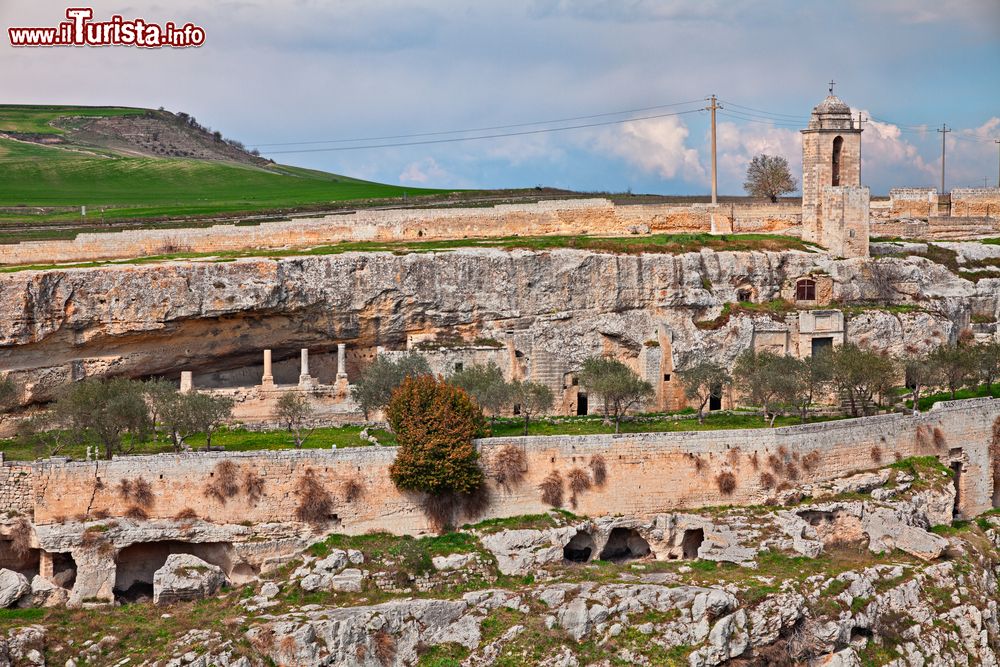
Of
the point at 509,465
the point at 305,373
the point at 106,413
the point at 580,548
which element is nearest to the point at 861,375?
the point at 580,548

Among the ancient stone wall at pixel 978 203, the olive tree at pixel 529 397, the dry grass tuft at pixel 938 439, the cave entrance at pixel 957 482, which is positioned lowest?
the cave entrance at pixel 957 482

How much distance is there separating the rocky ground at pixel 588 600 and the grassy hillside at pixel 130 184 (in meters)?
35.8

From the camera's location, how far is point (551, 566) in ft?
115

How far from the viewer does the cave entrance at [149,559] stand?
34781 mm

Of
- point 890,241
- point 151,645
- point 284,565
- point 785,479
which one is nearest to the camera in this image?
point 151,645

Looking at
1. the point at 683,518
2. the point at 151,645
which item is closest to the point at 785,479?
the point at 683,518

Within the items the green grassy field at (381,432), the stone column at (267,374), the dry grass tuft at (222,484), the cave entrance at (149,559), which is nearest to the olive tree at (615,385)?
the green grassy field at (381,432)

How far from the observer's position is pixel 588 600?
3272 cm

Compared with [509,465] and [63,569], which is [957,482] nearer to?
[509,465]

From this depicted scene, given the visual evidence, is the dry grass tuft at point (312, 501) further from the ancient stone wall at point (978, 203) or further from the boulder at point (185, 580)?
the ancient stone wall at point (978, 203)

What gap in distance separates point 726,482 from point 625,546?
3.51 meters

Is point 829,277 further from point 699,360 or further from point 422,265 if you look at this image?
point 422,265

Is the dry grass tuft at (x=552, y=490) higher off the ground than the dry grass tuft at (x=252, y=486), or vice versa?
the dry grass tuft at (x=252, y=486)

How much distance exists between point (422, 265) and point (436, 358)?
3.94 meters
